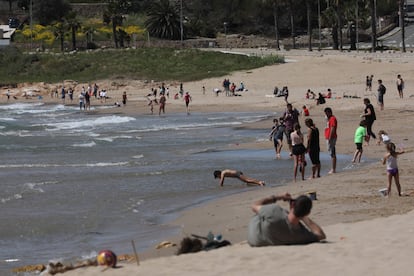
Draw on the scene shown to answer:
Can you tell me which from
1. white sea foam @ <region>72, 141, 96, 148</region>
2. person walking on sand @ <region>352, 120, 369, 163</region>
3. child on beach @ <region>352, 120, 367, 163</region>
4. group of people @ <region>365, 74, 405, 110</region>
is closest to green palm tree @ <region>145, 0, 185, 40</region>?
group of people @ <region>365, 74, 405, 110</region>

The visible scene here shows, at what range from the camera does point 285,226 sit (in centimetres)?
1090

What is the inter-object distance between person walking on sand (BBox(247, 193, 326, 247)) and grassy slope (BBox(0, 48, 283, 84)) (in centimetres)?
5840

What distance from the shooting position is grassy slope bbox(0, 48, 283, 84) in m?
72.4

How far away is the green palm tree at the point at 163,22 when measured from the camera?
98.1m

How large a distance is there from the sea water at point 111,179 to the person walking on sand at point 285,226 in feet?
10.7

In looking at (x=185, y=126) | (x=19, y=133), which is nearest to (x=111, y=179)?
(x=185, y=126)

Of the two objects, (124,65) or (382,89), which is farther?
(124,65)

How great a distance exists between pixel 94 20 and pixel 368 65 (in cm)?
5197

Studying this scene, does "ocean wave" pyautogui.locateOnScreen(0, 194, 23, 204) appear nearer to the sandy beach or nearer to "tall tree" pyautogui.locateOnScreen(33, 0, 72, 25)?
the sandy beach

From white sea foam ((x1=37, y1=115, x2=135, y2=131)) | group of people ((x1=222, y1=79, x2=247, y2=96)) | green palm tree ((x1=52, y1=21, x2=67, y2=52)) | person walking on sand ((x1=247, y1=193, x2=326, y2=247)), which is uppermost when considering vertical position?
green palm tree ((x1=52, y1=21, x2=67, y2=52))

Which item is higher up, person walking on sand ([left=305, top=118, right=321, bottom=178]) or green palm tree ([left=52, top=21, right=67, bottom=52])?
green palm tree ([left=52, top=21, right=67, bottom=52])

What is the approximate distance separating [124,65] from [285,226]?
6645 centimetres

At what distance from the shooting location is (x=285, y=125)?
24.5 metres

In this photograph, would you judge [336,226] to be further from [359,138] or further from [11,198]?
[11,198]
